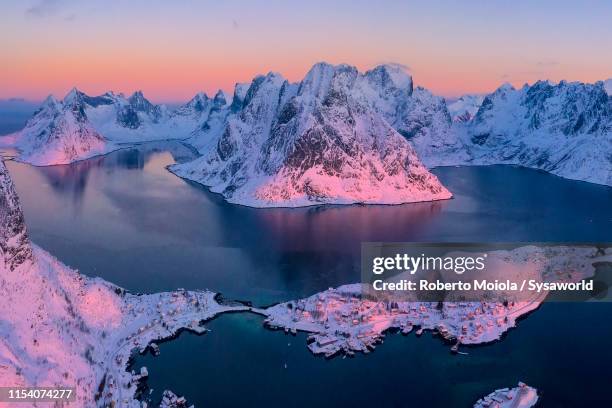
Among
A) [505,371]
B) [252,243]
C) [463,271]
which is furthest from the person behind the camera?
[252,243]

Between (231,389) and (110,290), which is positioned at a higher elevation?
(110,290)

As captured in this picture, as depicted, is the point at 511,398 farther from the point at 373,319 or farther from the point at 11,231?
the point at 11,231

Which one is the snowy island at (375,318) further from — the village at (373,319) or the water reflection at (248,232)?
the water reflection at (248,232)

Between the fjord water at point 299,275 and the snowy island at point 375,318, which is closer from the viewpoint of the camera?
the fjord water at point 299,275

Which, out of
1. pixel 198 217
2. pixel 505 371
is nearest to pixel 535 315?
pixel 505 371

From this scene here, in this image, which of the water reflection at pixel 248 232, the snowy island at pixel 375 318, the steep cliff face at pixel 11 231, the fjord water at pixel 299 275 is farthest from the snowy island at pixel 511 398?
the steep cliff face at pixel 11 231

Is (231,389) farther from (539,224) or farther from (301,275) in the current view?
(539,224)

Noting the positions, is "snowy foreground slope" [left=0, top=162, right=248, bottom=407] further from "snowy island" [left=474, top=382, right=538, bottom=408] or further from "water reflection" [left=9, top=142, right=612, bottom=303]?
"snowy island" [left=474, top=382, right=538, bottom=408]

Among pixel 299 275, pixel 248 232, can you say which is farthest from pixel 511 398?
pixel 248 232

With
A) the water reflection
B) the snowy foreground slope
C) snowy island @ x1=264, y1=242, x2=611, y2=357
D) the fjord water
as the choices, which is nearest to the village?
snowy island @ x1=264, y1=242, x2=611, y2=357
